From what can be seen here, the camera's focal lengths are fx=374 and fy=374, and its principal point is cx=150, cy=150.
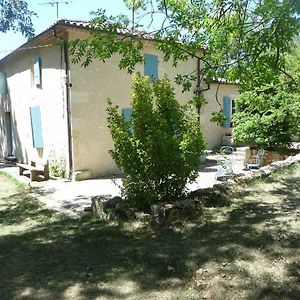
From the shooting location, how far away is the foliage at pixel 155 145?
6.03 metres

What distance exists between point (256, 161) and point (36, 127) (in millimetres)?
7424

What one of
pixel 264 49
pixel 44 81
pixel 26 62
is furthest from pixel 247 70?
pixel 26 62

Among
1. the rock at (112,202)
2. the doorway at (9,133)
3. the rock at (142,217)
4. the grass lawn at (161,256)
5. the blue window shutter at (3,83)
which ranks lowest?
the grass lawn at (161,256)

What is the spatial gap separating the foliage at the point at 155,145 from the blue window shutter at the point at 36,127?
280 inches

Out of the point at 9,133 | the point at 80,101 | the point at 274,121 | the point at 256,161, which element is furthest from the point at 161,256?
the point at 9,133

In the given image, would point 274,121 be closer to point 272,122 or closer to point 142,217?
point 272,122

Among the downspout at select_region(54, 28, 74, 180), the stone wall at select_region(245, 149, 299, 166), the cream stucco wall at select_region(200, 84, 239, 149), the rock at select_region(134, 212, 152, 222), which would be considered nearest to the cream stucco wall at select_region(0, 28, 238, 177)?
the downspout at select_region(54, 28, 74, 180)

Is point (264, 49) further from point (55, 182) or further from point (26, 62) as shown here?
point (26, 62)

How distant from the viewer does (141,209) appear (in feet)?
20.4

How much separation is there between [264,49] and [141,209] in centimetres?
328

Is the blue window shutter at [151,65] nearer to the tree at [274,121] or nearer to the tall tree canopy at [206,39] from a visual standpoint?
the tree at [274,121]

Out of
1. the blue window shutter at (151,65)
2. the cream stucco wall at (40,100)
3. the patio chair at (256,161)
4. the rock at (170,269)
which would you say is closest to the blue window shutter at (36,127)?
the cream stucco wall at (40,100)

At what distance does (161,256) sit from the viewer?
14.8 ft

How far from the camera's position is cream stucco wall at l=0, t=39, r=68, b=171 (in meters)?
11.4
